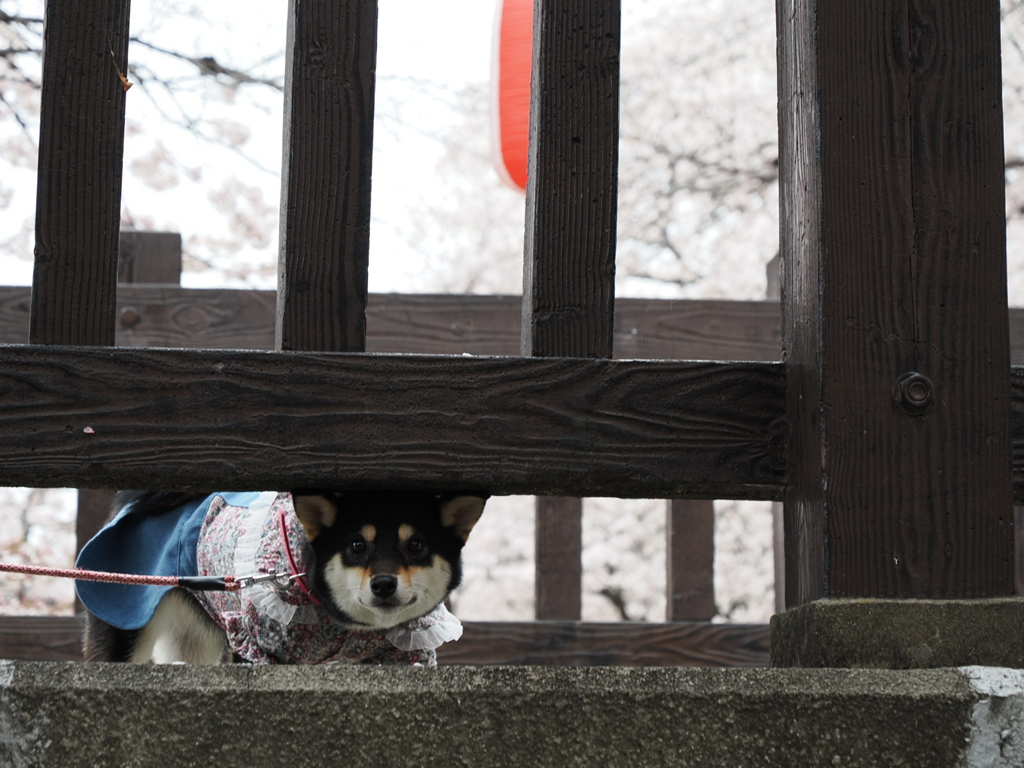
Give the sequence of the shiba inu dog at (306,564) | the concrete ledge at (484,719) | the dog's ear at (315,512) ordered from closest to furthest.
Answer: the concrete ledge at (484,719) < the dog's ear at (315,512) < the shiba inu dog at (306,564)

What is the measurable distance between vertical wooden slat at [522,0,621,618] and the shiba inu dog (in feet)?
3.72

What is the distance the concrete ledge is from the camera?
1.19 metres

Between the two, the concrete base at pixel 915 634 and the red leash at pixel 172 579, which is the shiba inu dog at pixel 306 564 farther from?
the concrete base at pixel 915 634

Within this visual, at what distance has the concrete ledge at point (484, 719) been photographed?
119 cm

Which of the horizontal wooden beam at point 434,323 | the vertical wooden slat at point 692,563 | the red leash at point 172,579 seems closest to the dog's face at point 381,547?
the red leash at point 172,579

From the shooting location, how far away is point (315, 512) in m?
2.56

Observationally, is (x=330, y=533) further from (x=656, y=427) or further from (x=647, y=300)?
(x=647, y=300)

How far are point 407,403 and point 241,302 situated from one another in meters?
2.33

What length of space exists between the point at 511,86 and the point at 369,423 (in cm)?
274

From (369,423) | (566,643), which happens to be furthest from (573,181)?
(566,643)

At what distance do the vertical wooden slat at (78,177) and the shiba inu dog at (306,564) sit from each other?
1.05 metres

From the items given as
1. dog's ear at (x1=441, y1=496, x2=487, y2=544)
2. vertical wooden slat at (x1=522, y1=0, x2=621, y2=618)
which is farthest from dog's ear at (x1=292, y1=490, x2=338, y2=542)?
vertical wooden slat at (x1=522, y1=0, x2=621, y2=618)

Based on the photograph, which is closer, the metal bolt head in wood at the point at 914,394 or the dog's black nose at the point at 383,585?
the metal bolt head in wood at the point at 914,394

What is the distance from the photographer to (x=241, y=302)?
366 centimetres
